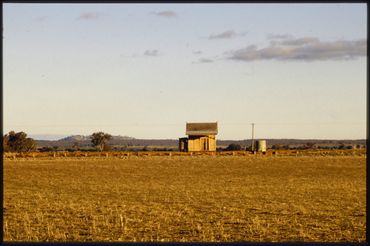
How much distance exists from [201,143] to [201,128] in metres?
2.23

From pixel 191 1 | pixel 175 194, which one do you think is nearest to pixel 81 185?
pixel 175 194

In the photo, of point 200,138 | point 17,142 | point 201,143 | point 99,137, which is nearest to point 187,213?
point 200,138

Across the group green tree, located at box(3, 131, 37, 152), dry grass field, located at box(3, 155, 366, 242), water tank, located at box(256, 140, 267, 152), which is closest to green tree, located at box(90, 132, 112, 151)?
green tree, located at box(3, 131, 37, 152)

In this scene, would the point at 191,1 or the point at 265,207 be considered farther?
the point at 265,207

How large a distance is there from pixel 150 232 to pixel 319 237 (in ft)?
11.3

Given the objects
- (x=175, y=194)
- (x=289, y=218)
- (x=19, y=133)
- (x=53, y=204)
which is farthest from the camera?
(x=19, y=133)

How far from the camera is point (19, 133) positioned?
10462 centimetres

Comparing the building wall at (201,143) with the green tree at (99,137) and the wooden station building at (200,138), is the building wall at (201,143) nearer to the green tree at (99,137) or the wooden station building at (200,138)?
the wooden station building at (200,138)

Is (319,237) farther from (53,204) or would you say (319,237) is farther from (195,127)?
(195,127)

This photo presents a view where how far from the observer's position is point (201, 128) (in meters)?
77.1

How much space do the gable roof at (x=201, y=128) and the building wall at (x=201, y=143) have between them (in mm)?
642

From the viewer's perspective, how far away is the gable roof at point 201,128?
75562mm

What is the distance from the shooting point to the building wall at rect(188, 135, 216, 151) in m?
75.5

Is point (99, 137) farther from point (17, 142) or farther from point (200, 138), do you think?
point (200, 138)
